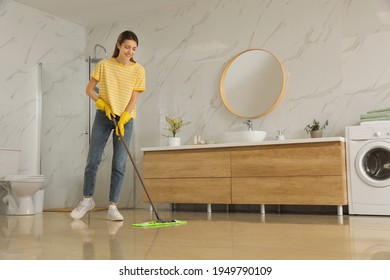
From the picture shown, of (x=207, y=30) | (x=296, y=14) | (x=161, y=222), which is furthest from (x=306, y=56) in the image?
(x=161, y=222)

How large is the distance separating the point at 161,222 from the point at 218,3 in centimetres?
317

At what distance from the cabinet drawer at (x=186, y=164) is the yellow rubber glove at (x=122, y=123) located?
139 cm

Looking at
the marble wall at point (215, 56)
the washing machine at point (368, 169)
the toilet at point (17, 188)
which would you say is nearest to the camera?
the washing machine at point (368, 169)

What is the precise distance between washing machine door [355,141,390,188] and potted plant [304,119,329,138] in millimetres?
516

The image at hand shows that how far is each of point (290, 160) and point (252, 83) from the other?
1.18m

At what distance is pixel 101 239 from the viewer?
2480 millimetres

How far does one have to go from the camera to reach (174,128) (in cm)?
532

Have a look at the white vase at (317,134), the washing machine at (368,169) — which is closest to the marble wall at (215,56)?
the white vase at (317,134)

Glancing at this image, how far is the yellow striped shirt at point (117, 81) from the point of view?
3.53 m

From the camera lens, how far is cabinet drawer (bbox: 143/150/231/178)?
4.61 meters

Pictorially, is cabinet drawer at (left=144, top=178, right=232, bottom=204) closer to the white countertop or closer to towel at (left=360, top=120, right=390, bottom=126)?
the white countertop

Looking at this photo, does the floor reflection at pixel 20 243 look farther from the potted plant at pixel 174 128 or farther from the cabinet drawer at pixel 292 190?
the potted plant at pixel 174 128

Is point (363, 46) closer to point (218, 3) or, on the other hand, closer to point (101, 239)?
point (218, 3)
